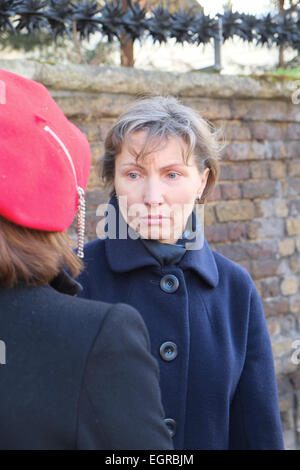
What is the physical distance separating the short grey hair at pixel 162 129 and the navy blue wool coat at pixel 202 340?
0.30 m

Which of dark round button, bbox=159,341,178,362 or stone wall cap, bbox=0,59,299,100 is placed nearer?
dark round button, bbox=159,341,178,362

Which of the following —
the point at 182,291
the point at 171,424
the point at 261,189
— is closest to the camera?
the point at 171,424

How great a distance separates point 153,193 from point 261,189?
1921 millimetres

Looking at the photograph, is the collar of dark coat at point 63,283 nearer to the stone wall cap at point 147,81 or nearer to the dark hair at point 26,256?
the dark hair at point 26,256

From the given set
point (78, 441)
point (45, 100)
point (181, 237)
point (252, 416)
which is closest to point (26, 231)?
point (45, 100)

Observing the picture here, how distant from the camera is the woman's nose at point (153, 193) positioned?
5.10 feet

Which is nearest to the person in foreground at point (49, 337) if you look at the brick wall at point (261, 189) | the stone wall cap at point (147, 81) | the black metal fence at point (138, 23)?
the stone wall cap at point (147, 81)

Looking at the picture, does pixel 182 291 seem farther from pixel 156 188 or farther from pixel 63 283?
pixel 63 283

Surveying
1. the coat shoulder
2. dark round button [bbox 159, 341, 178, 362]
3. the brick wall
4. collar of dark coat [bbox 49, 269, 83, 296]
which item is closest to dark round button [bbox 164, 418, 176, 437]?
dark round button [bbox 159, 341, 178, 362]

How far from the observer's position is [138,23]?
313 centimetres

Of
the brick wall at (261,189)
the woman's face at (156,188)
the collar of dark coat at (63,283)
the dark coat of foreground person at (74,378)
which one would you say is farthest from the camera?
the brick wall at (261,189)

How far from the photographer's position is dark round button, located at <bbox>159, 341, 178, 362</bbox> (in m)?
1.50

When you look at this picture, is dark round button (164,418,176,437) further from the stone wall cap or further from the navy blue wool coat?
the stone wall cap

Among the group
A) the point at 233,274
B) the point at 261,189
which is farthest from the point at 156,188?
the point at 261,189
